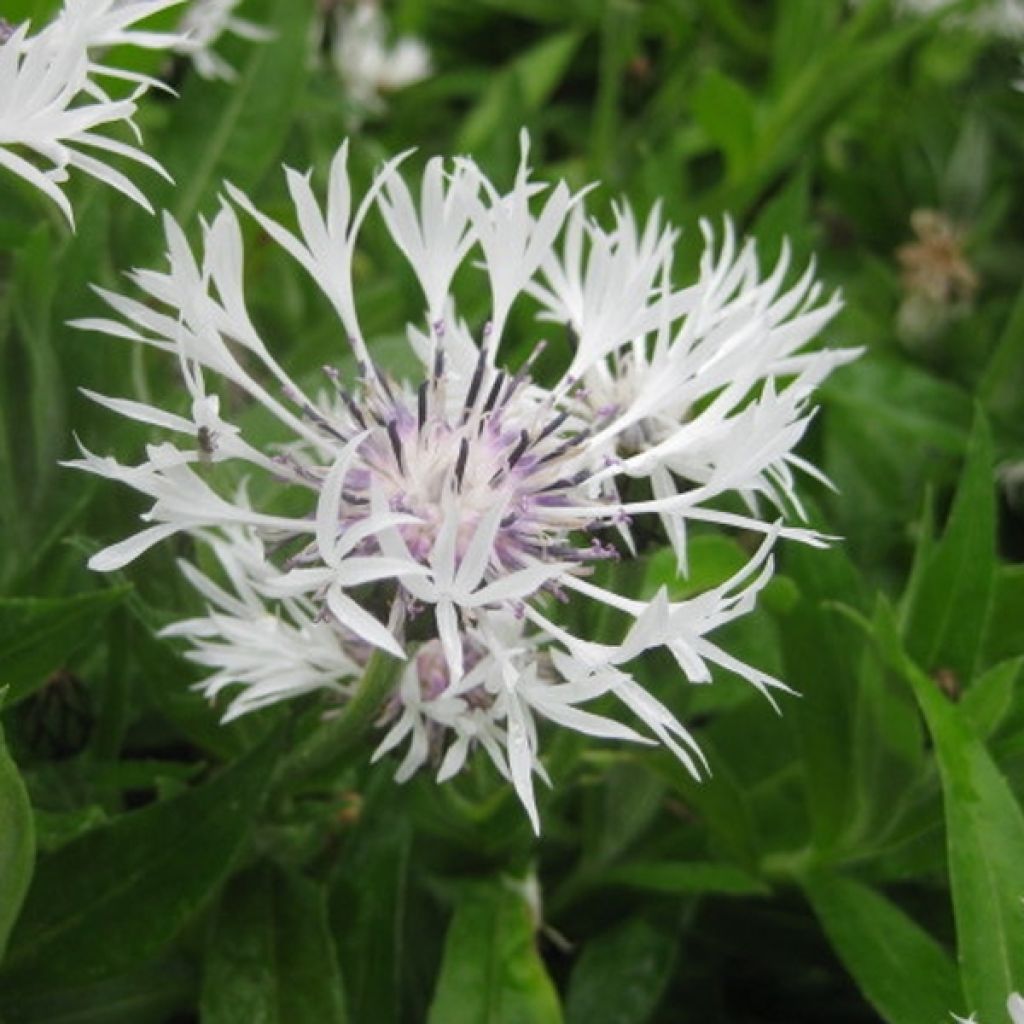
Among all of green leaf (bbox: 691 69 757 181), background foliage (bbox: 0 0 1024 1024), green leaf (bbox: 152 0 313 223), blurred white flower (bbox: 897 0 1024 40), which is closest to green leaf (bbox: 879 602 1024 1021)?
background foliage (bbox: 0 0 1024 1024)

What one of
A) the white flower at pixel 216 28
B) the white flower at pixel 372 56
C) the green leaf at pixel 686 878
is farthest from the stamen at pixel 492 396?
the white flower at pixel 372 56

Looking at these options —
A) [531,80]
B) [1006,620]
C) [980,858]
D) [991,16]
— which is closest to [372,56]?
[531,80]

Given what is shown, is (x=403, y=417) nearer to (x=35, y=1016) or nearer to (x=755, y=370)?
(x=755, y=370)

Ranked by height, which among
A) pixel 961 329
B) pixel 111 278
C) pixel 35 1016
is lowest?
pixel 35 1016

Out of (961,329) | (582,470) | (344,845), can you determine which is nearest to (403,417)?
(582,470)

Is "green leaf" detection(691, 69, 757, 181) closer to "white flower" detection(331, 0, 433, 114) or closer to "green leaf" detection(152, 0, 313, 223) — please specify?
"green leaf" detection(152, 0, 313, 223)

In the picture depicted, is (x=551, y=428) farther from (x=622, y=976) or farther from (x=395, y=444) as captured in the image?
(x=622, y=976)

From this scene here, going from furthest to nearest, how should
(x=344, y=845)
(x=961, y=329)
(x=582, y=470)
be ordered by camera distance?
(x=961, y=329) < (x=344, y=845) < (x=582, y=470)
